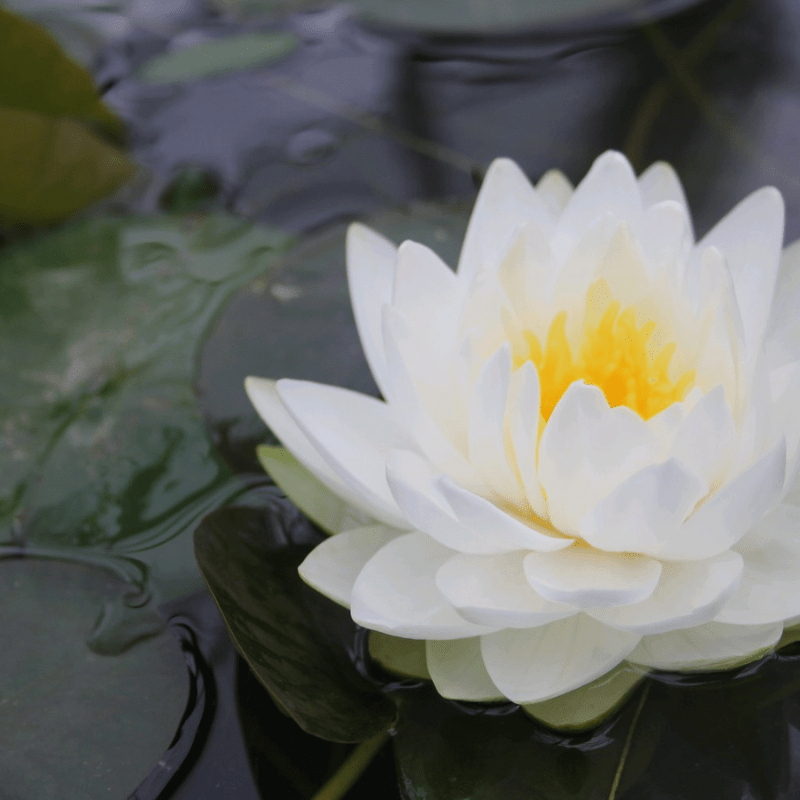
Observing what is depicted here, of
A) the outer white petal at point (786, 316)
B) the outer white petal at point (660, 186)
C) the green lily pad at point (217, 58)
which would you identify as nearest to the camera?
the outer white petal at point (786, 316)

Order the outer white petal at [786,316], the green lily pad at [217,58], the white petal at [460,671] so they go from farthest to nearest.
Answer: the green lily pad at [217,58] → the outer white petal at [786,316] → the white petal at [460,671]

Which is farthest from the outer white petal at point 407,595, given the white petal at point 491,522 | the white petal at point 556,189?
the white petal at point 556,189

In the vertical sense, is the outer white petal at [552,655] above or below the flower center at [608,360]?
below

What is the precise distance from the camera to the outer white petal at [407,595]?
0.83 meters

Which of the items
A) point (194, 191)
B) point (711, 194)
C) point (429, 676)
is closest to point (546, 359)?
point (429, 676)

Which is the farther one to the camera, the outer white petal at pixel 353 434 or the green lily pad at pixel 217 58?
the green lily pad at pixel 217 58

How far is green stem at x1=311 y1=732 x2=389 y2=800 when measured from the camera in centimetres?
94

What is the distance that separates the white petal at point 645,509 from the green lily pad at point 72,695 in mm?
→ 572

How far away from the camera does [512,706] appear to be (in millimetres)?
961

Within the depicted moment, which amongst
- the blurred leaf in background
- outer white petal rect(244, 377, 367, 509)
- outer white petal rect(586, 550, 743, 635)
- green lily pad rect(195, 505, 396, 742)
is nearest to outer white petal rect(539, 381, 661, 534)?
outer white petal rect(586, 550, 743, 635)

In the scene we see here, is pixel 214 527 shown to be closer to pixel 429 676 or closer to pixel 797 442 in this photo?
pixel 429 676

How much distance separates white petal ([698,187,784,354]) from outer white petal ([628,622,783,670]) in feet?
1.10

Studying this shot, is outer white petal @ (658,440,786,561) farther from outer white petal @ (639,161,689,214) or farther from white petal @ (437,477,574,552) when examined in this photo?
outer white petal @ (639,161,689,214)

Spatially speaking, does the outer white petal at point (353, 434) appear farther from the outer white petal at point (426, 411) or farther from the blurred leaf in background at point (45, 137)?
the blurred leaf in background at point (45, 137)
